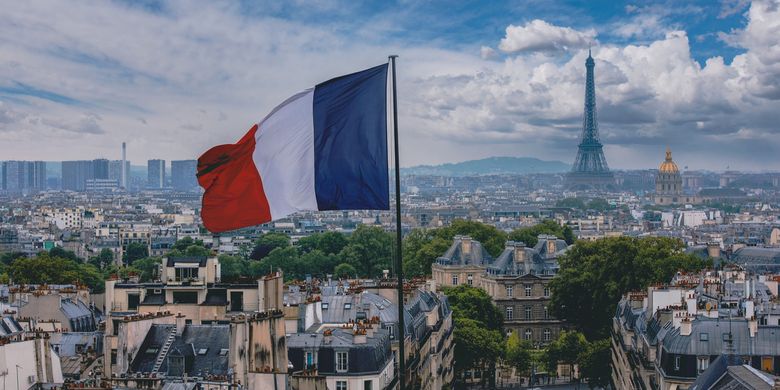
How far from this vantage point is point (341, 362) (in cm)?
4141

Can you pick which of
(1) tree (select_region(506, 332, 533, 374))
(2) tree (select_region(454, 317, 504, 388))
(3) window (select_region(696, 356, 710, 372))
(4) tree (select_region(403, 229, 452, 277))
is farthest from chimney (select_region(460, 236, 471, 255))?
(3) window (select_region(696, 356, 710, 372))

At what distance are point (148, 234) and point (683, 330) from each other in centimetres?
15440

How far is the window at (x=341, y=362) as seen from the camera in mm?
41312

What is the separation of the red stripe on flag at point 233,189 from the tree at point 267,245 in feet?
427

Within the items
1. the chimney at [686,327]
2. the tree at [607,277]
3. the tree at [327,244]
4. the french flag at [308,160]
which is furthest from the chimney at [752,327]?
the tree at [327,244]

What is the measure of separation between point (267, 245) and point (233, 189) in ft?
460

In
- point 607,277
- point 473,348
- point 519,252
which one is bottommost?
point 473,348

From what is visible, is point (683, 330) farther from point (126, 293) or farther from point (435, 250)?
point (435, 250)

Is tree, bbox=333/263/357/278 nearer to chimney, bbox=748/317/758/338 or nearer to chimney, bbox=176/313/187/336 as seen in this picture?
chimney, bbox=748/317/758/338

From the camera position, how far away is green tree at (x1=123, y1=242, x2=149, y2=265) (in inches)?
6280

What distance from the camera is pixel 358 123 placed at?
2122 centimetres

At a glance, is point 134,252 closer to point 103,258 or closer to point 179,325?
point 103,258

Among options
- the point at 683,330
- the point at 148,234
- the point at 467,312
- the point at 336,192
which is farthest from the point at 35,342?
the point at 148,234

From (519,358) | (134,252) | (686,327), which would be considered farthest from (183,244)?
(686,327)
